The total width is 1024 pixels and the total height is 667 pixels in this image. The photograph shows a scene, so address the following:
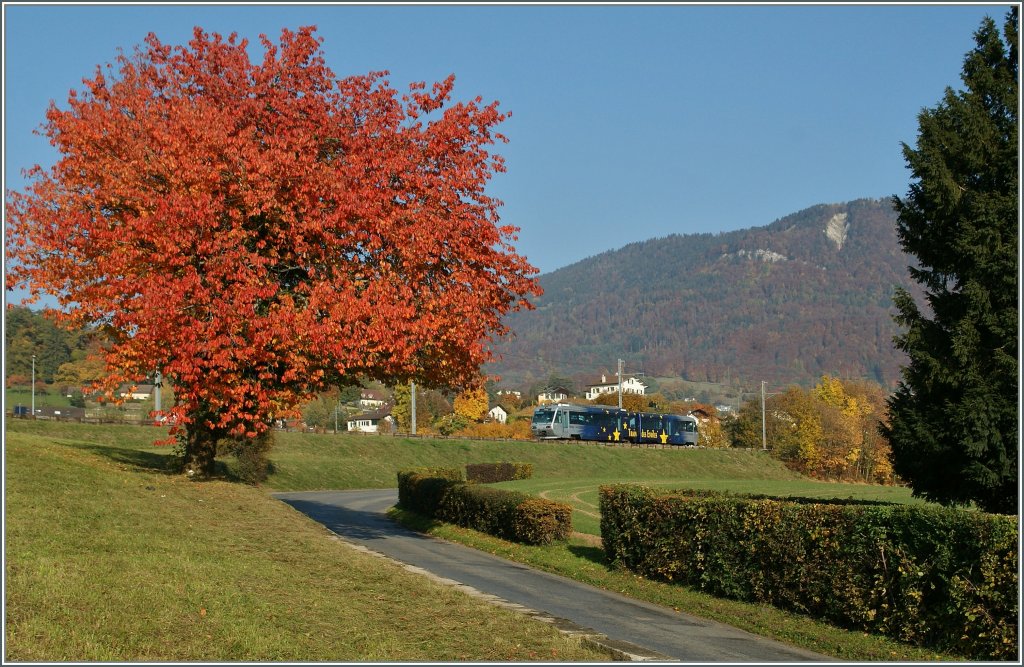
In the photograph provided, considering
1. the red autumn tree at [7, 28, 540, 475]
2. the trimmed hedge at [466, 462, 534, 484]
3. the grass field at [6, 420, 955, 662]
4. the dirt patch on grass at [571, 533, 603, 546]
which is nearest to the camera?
the grass field at [6, 420, 955, 662]

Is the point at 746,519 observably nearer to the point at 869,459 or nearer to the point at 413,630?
the point at 413,630

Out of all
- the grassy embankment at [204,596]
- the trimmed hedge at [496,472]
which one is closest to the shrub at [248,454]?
the trimmed hedge at [496,472]

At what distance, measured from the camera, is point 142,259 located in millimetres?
19688

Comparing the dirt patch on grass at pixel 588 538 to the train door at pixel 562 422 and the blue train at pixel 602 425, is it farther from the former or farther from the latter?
the blue train at pixel 602 425

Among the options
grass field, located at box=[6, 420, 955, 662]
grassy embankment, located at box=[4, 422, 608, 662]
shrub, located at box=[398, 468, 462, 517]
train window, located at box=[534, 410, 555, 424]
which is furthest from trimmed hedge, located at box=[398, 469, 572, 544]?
train window, located at box=[534, 410, 555, 424]

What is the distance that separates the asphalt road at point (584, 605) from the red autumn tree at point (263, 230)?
16.2ft

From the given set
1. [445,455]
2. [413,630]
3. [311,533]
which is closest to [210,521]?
[311,533]

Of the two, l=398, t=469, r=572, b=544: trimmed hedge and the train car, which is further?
the train car

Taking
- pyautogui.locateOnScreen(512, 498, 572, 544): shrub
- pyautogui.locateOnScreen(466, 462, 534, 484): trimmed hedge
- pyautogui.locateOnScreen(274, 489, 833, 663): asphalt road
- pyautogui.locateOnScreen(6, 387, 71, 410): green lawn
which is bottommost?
pyautogui.locateOnScreen(466, 462, 534, 484): trimmed hedge

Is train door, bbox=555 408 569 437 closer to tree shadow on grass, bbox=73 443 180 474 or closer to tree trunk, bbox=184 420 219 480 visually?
tree shadow on grass, bbox=73 443 180 474

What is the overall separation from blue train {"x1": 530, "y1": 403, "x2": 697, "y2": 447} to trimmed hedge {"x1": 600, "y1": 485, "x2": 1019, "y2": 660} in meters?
69.3

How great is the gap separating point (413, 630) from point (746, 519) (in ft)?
26.5

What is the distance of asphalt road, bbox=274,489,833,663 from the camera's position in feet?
44.3

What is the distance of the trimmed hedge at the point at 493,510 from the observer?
84.8ft
